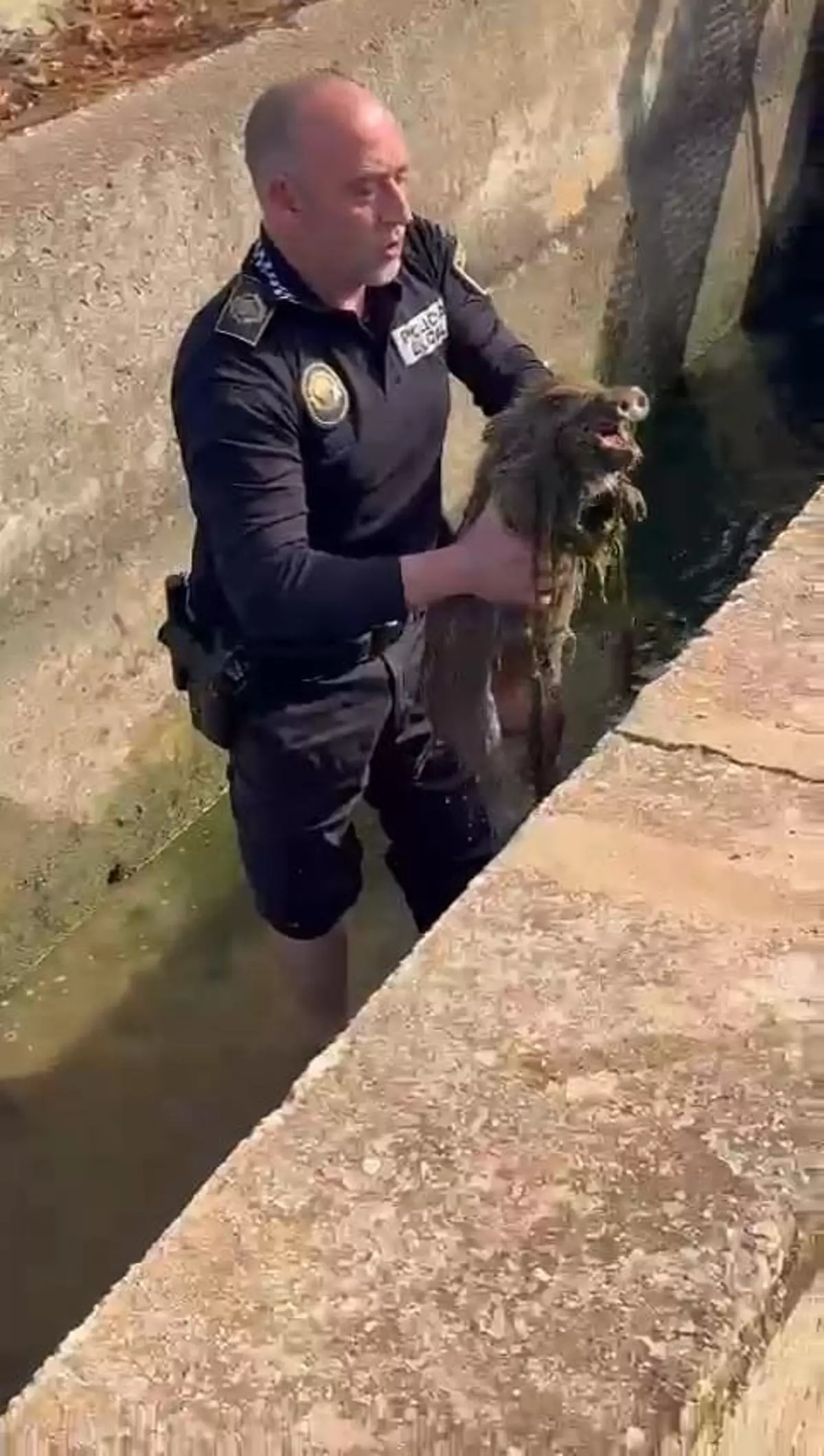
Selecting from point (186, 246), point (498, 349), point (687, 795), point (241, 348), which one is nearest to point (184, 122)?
point (186, 246)

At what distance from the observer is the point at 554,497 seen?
2910mm

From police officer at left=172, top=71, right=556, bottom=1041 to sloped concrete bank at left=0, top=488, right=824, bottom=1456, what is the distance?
79cm

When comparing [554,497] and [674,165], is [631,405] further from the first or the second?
[674,165]

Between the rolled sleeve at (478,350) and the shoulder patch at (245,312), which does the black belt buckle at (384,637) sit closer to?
the rolled sleeve at (478,350)

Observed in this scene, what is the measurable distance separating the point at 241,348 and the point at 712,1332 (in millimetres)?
1783

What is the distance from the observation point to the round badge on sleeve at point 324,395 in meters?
3.02

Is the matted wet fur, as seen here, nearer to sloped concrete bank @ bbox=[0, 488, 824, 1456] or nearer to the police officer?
the police officer

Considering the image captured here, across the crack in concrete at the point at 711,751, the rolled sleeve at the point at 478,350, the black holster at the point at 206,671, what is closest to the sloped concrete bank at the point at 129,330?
the black holster at the point at 206,671

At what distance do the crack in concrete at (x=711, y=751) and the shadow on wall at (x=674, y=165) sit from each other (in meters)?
5.02

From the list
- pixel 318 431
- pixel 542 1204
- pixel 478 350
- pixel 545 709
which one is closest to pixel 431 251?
pixel 478 350

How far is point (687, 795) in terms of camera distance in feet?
7.84

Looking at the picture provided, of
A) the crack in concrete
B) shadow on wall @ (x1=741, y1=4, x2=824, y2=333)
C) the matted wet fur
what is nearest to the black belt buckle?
the matted wet fur

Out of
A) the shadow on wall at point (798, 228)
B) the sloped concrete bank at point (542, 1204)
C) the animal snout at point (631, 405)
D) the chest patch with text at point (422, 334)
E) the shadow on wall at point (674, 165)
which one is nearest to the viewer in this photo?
the sloped concrete bank at point (542, 1204)

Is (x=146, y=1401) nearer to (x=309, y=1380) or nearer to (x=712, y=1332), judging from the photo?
(x=309, y=1380)
